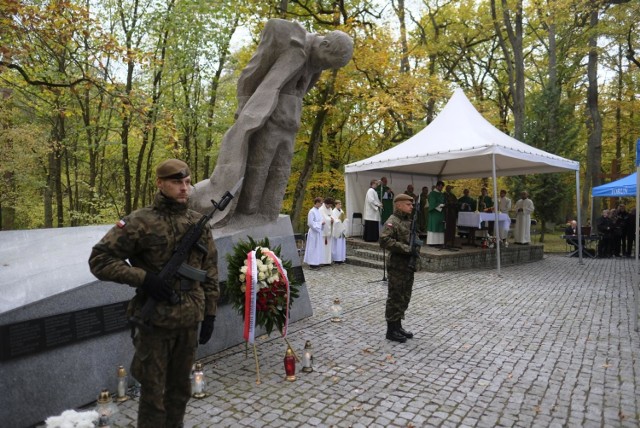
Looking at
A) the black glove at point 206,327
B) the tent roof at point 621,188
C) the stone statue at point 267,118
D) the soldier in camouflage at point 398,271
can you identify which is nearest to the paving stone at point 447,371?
the soldier in camouflage at point 398,271

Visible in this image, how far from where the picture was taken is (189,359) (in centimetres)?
293

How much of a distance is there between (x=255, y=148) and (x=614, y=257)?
16.4 metres

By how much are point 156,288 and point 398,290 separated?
3720mm

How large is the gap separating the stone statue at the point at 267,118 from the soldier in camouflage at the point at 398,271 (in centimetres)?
195

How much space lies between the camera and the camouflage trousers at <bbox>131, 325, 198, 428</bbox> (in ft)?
8.99

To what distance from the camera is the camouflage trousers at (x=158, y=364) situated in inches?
108

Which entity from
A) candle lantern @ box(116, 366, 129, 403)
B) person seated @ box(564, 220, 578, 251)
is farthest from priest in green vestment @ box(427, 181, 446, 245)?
candle lantern @ box(116, 366, 129, 403)

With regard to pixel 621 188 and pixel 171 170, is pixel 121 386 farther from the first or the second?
pixel 621 188

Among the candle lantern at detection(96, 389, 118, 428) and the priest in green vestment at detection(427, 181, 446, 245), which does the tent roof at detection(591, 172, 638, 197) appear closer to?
the priest in green vestment at detection(427, 181, 446, 245)

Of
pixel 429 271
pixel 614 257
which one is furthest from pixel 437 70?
pixel 429 271

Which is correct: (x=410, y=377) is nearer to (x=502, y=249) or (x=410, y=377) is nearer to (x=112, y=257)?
(x=112, y=257)

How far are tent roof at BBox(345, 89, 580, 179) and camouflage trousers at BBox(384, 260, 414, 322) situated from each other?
6.45m

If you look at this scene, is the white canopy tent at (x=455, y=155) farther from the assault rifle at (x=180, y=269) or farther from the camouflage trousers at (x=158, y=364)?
the camouflage trousers at (x=158, y=364)


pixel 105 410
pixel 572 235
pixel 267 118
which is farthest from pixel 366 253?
pixel 105 410
